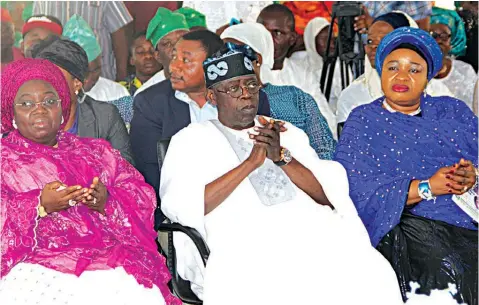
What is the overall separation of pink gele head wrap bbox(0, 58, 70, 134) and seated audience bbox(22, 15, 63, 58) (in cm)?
228

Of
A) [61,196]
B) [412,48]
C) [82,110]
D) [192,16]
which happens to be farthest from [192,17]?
[61,196]

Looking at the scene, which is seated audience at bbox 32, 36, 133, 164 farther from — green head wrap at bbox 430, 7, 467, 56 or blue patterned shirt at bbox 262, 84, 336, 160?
green head wrap at bbox 430, 7, 467, 56

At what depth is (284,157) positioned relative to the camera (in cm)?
407

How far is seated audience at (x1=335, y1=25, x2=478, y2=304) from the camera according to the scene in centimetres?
424

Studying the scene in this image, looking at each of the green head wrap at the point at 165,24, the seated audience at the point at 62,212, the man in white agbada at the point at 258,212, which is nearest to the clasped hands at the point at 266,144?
the man in white agbada at the point at 258,212

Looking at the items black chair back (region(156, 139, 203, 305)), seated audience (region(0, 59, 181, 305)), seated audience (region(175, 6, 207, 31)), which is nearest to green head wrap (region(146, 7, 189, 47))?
seated audience (region(175, 6, 207, 31))

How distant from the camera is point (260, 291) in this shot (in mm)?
3869

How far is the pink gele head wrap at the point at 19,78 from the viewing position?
4.04m

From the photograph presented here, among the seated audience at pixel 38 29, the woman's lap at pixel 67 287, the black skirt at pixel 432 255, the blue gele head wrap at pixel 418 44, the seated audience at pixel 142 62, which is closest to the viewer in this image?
the woman's lap at pixel 67 287

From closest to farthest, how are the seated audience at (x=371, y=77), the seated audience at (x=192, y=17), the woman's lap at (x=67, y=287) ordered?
the woman's lap at (x=67, y=287)
the seated audience at (x=371, y=77)
the seated audience at (x=192, y=17)

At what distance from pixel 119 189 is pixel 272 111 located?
1.33 metres

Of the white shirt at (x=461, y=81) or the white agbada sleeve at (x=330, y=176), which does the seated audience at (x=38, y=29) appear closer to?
the white agbada sleeve at (x=330, y=176)

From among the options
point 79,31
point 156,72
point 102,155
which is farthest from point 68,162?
point 156,72

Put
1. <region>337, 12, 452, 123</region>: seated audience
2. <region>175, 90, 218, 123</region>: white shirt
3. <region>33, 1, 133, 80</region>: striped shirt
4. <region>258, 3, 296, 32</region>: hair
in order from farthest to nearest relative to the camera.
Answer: <region>33, 1, 133, 80</region>: striped shirt
<region>258, 3, 296, 32</region>: hair
<region>337, 12, 452, 123</region>: seated audience
<region>175, 90, 218, 123</region>: white shirt
